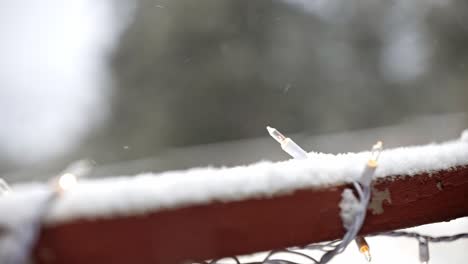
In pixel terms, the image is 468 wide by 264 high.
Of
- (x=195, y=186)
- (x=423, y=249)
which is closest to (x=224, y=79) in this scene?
(x=423, y=249)

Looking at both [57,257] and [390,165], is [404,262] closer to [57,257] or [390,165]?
[390,165]

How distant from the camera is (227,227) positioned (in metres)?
0.45

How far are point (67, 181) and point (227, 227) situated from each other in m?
0.15

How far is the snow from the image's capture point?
1.33 ft

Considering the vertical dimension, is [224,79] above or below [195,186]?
above

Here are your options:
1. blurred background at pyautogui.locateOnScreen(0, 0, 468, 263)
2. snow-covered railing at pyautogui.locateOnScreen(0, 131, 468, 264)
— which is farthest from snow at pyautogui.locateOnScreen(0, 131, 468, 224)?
blurred background at pyautogui.locateOnScreen(0, 0, 468, 263)

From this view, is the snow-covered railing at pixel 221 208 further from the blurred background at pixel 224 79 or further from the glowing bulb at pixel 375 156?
the blurred background at pixel 224 79

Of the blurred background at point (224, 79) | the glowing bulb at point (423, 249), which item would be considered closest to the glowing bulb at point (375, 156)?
the glowing bulb at point (423, 249)

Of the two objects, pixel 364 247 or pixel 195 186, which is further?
pixel 364 247

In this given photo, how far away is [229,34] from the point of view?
5770 mm

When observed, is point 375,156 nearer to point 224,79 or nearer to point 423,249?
point 423,249

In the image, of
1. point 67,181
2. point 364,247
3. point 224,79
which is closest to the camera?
point 67,181

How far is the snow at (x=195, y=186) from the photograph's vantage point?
0.40 m

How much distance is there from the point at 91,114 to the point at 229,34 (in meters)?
1.83
